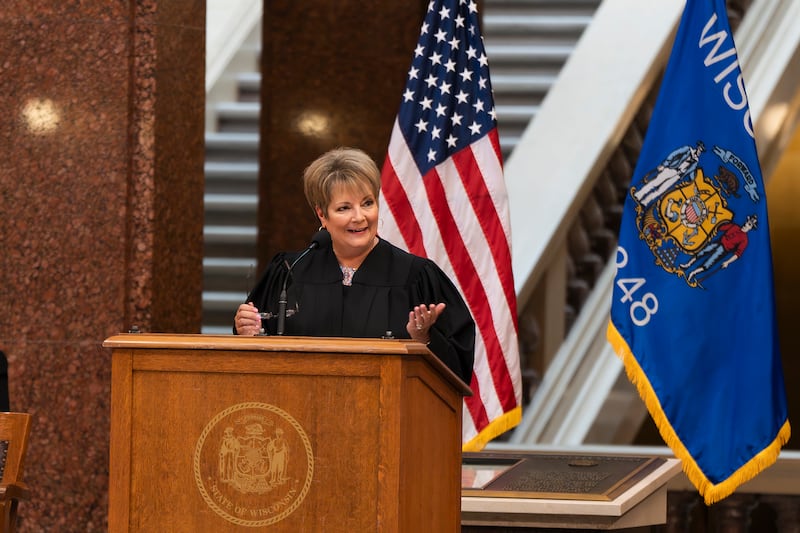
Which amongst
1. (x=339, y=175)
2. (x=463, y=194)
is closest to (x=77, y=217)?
(x=463, y=194)

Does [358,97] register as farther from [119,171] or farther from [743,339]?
[743,339]

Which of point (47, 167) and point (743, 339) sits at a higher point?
point (47, 167)

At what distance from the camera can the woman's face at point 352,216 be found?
3.99m

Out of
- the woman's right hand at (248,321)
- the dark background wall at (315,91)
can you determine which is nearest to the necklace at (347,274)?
the woman's right hand at (248,321)

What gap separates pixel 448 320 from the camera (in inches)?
164

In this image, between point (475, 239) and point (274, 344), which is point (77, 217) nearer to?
point (475, 239)

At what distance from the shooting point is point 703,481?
5.62 metres

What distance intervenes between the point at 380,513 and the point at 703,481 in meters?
2.68

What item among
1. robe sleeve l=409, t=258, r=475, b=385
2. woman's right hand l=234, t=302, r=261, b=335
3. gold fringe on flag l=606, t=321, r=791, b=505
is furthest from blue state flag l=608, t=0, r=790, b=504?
woman's right hand l=234, t=302, r=261, b=335

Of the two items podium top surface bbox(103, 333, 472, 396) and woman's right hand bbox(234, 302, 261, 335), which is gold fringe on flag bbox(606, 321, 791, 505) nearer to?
woman's right hand bbox(234, 302, 261, 335)

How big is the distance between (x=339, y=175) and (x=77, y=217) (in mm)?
2216

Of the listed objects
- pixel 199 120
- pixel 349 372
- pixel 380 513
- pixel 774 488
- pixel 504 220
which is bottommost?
pixel 774 488

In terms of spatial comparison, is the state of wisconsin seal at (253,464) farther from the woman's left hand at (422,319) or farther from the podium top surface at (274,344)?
the woman's left hand at (422,319)

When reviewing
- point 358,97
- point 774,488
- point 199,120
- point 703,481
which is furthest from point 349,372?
point 358,97
